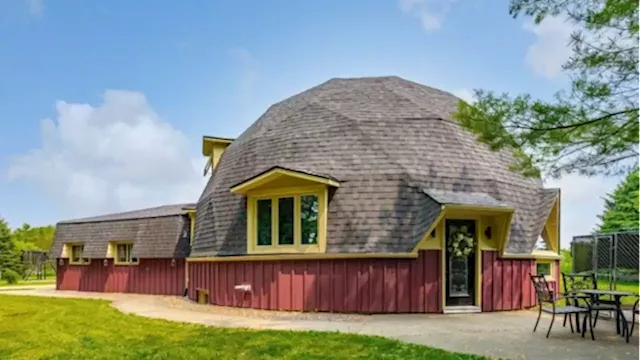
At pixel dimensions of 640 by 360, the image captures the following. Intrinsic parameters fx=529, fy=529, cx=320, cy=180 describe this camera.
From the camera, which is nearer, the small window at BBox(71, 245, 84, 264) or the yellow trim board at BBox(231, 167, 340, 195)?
the yellow trim board at BBox(231, 167, 340, 195)

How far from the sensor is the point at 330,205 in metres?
12.3

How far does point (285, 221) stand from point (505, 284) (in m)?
5.49

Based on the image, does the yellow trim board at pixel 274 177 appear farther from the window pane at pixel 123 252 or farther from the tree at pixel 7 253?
the tree at pixel 7 253

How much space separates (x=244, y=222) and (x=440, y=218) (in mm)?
5062

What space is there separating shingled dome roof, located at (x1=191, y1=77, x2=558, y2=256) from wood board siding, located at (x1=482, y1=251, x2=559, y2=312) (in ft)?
1.48

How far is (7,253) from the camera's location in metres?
36.5

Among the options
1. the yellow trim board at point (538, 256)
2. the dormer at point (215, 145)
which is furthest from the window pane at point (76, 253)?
the yellow trim board at point (538, 256)

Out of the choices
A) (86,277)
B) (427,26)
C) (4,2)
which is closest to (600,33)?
(427,26)

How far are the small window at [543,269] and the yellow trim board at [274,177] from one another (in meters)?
6.18

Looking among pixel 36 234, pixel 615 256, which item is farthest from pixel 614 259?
A: pixel 36 234

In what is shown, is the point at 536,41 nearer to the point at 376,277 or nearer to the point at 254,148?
the point at 376,277

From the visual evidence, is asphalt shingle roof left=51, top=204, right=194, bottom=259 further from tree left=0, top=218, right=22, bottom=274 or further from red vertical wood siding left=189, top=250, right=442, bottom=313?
tree left=0, top=218, right=22, bottom=274

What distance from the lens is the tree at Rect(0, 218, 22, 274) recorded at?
118 feet

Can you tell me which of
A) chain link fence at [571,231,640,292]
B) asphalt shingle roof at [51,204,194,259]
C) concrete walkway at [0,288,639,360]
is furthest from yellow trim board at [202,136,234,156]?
chain link fence at [571,231,640,292]
